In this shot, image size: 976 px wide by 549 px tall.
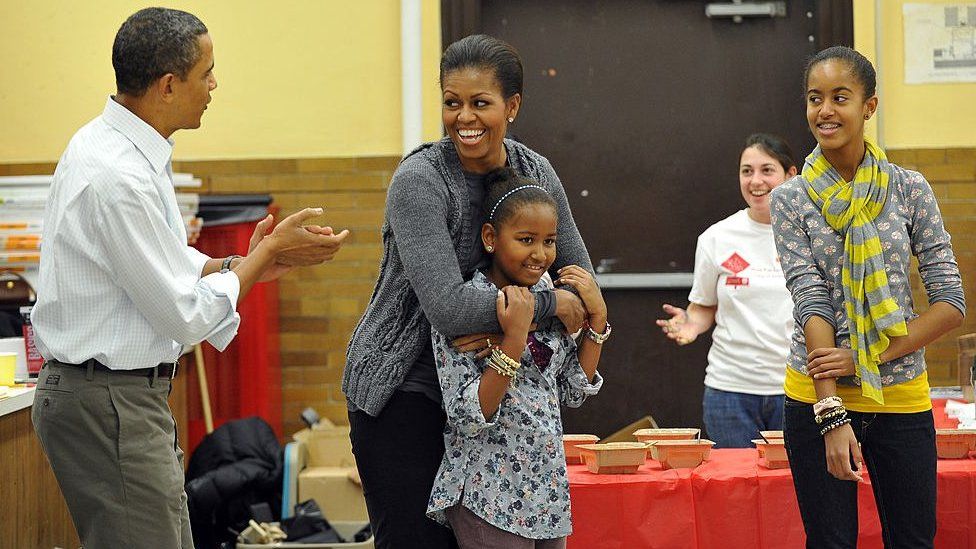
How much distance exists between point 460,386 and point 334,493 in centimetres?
289

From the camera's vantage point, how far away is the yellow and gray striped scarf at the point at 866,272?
2.57 metres

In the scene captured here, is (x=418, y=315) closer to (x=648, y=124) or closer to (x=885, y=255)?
(x=885, y=255)

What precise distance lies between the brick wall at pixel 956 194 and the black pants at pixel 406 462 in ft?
12.1

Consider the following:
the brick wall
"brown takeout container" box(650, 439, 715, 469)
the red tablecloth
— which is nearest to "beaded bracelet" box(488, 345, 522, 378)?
the red tablecloth

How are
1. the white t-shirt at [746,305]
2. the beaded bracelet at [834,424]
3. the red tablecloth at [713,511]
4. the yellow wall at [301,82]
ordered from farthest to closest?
the yellow wall at [301,82], the white t-shirt at [746,305], the red tablecloth at [713,511], the beaded bracelet at [834,424]

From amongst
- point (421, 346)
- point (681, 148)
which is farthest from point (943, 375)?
point (421, 346)

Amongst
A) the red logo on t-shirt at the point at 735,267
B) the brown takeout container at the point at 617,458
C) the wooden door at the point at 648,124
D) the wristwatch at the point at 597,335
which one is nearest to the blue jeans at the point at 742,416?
the red logo on t-shirt at the point at 735,267

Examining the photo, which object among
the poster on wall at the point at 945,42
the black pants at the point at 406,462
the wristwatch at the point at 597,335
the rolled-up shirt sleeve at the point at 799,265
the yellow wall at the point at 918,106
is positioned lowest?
the black pants at the point at 406,462

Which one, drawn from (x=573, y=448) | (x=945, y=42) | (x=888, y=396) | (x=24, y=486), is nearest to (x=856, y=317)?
(x=888, y=396)

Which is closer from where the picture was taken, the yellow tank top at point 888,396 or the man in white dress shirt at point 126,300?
the man in white dress shirt at point 126,300

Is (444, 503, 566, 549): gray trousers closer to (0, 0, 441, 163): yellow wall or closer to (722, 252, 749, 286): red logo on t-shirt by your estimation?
(722, 252, 749, 286): red logo on t-shirt

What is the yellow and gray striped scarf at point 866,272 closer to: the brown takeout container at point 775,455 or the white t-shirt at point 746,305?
the brown takeout container at point 775,455

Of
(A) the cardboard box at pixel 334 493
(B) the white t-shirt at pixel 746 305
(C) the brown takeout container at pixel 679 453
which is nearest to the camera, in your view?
(C) the brown takeout container at pixel 679 453

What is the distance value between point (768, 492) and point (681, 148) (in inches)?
97.9
